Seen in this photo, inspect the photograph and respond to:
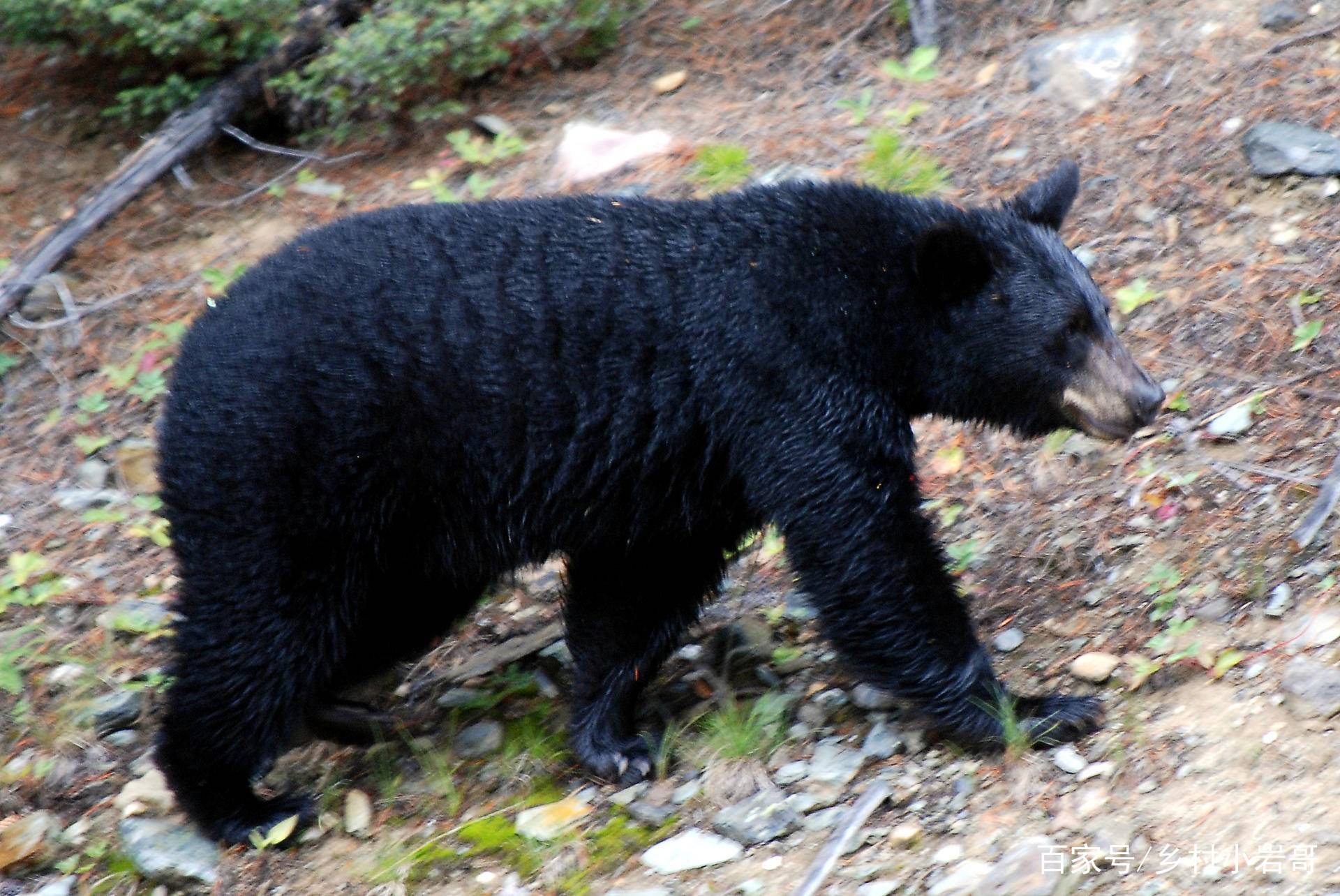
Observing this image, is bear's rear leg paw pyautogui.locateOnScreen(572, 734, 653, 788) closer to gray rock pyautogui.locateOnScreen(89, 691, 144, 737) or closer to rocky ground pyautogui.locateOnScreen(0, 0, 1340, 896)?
rocky ground pyautogui.locateOnScreen(0, 0, 1340, 896)

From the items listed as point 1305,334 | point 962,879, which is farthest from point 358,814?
point 1305,334

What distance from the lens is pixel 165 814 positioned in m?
4.66

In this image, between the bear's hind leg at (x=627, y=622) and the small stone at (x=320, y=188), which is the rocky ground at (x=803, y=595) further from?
the bear's hind leg at (x=627, y=622)

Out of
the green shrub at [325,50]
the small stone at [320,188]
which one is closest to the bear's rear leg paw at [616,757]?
the small stone at [320,188]

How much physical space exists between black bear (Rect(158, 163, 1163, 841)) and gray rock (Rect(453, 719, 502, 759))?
64 cm

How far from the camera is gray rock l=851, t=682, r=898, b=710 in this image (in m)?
4.49

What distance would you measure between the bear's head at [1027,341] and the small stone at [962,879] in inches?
58.2

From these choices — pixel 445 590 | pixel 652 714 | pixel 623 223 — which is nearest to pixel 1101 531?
pixel 652 714

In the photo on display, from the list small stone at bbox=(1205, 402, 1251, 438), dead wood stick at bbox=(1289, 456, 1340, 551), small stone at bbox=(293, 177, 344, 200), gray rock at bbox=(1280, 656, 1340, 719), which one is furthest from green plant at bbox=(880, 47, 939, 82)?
gray rock at bbox=(1280, 656, 1340, 719)

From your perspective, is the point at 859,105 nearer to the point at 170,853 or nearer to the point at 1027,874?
the point at 1027,874

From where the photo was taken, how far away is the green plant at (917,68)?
24.0 feet

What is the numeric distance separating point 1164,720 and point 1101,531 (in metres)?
1.11

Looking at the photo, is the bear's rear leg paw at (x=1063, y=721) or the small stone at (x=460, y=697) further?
the small stone at (x=460, y=697)

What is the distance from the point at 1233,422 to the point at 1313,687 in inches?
62.6
